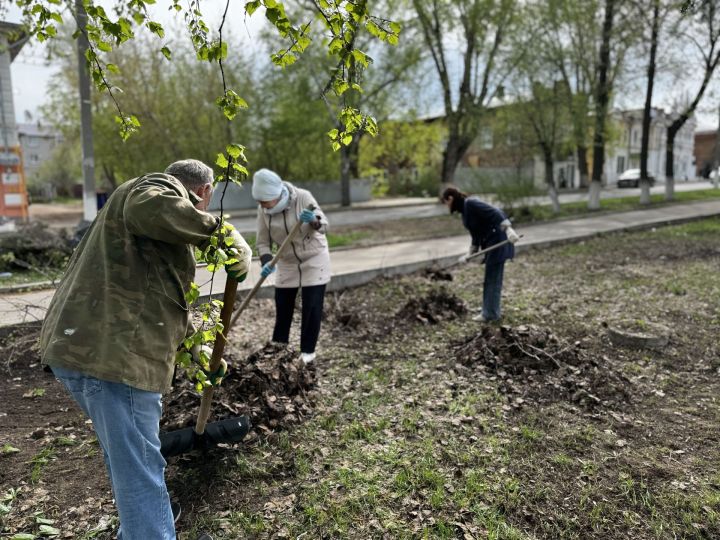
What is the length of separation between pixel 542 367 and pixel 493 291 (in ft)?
5.40

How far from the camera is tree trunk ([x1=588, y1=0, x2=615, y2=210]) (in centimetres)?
1823

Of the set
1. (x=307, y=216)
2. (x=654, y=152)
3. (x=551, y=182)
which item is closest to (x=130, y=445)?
(x=307, y=216)

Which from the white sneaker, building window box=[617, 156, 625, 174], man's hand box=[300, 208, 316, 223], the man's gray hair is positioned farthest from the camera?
building window box=[617, 156, 625, 174]

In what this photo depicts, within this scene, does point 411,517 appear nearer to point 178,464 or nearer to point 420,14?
point 178,464

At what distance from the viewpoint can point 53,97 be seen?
83.2ft

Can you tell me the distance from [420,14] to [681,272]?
55.7ft

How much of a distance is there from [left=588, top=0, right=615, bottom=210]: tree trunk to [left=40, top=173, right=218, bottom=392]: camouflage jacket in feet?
62.1

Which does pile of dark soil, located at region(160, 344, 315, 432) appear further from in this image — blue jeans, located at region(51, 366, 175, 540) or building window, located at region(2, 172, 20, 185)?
building window, located at region(2, 172, 20, 185)

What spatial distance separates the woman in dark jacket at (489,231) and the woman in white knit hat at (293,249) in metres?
1.88

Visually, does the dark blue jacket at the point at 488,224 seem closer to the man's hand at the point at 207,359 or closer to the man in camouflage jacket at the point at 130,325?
the man's hand at the point at 207,359

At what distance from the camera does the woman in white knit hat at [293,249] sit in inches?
174

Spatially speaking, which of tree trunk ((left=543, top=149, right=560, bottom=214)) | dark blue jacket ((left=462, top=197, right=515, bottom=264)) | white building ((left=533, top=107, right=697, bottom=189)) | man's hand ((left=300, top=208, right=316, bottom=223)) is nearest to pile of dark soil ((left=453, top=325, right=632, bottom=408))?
dark blue jacket ((left=462, top=197, right=515, bottom=264))

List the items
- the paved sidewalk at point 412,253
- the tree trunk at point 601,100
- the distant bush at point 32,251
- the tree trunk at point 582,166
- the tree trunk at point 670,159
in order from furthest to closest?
1. the tree trunk at point 582,166
2. the tree trunk at point 670,159
3. the tree trunk at point 601,100
4. the distant bush at point 32,251
5. the paved sidewalk at point 412,253

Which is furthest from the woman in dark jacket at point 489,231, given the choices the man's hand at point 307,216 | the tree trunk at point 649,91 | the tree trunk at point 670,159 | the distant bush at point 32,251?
the tree trunk at point 670,159
